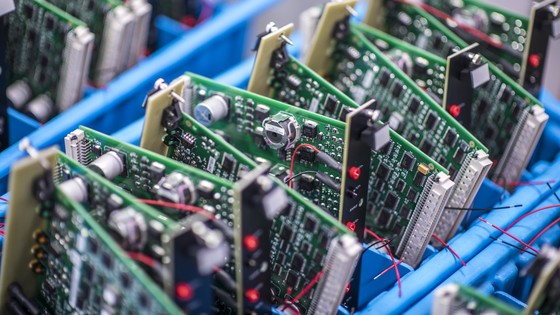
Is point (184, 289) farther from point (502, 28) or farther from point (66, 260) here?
point (502, 28)

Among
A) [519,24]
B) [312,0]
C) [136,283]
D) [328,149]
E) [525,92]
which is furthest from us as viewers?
[312,0]

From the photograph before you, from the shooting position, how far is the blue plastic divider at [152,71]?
176 inches

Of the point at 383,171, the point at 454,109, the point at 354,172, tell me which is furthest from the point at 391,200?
the point at 454,109

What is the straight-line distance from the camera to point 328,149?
3.84 meters

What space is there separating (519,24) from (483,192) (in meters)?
1.10

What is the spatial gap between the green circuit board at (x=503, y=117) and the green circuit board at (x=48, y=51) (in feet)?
6.74

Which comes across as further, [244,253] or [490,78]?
[490,78]

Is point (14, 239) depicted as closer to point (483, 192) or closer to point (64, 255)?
point (64, 255)

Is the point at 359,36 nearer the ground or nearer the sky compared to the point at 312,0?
nearer the sky

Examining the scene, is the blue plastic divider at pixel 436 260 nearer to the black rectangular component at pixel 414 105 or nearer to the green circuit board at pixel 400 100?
the green circuit board at pixel 400 100

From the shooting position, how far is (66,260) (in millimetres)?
3197

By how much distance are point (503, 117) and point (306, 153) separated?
4.56 feet

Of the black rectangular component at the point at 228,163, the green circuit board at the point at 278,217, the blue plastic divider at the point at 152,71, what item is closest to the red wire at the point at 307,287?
the green circuit board at the point at 278,217

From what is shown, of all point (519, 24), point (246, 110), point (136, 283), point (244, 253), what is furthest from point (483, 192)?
point (136, 283)
